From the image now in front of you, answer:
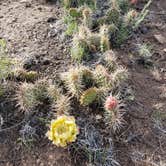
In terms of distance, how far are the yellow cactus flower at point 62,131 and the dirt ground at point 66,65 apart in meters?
0.23

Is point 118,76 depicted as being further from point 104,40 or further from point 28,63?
point 28,63

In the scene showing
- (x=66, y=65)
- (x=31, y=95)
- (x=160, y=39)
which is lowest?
(x=160, y=39)

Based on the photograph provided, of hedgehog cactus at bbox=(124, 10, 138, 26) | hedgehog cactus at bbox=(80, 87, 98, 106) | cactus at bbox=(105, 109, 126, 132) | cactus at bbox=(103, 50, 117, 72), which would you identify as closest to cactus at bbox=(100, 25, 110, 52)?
cactus at bbox=(103, 50, 117, 72)

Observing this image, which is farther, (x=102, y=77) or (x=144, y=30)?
(x=144, y=30)

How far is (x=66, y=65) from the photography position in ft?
11.3

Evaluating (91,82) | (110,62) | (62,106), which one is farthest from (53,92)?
(110,62)

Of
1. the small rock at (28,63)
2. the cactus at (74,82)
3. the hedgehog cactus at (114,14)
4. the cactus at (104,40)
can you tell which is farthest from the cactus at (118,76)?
the hedgehog cactus at (114,14)

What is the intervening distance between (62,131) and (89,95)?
0.49 metres

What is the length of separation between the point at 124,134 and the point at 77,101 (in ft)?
1.67

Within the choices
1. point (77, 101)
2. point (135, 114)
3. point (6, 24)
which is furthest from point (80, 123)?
point (6, 24)

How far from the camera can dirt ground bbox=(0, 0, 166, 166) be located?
9.11 feet

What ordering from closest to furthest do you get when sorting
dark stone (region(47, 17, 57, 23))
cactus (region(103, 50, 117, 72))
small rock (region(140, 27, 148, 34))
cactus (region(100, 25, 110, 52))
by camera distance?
cactus (region(103, 50, 117, 72))
cactus (region(100, 25, 110, 52))
dark stone (region(47, 17, 57, 23))
small rock (region(140, 27, 148, 34))

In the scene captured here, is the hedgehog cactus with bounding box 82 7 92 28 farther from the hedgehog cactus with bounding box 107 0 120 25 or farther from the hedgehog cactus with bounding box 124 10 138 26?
the hedgehog cactus with bounding box 124 10 138 26

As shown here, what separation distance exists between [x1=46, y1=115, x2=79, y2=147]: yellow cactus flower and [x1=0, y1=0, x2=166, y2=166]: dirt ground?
23cm
